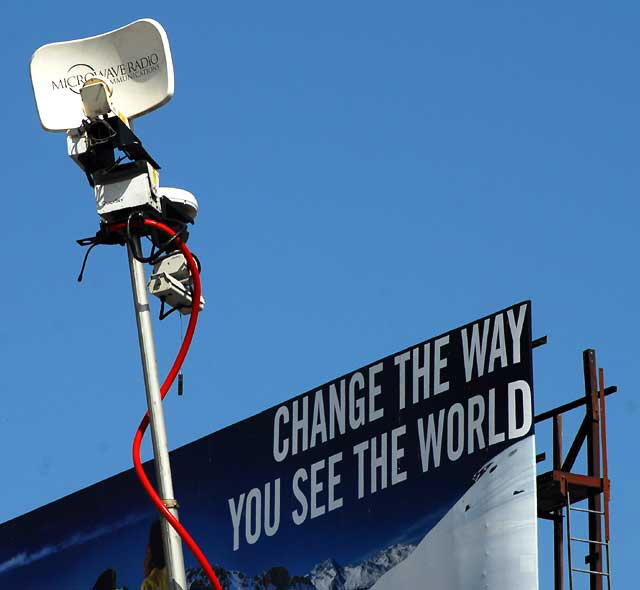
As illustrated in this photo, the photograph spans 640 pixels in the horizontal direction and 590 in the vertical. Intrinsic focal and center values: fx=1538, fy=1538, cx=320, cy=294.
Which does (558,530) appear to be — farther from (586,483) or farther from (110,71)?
(110,71)

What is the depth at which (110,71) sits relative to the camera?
10320mm

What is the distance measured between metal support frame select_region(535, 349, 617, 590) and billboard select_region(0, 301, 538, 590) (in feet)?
2.95

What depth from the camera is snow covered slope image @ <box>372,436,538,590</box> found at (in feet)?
46.8

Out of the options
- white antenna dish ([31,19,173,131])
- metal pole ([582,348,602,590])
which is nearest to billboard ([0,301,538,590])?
metal pole ([582,348,602,590])

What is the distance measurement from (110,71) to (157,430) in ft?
9.49

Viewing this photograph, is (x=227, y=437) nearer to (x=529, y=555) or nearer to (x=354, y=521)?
(x=354, y=521)

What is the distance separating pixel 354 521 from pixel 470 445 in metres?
1.85

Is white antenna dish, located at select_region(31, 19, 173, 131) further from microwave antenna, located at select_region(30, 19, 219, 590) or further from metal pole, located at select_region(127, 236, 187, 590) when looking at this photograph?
metal pole, located at select_region(127, 236, 187, 590)

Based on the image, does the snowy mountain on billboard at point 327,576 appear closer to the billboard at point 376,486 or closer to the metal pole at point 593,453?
the billboard at point 376,486

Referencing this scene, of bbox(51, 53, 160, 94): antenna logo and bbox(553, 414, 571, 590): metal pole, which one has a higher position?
bbox(51, 53, 160, 94): antenna logo

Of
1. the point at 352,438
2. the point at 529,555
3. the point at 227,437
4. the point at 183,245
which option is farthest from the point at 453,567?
the point at 183,245

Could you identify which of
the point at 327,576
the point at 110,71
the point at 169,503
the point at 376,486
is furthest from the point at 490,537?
the point at 169,503

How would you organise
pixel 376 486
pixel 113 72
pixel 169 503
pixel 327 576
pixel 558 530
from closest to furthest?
pixel 169 503 < pixel 113 72 < pixel 558 530 < pixel 376 486 < pixel 327 576

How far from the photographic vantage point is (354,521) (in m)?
16.3
